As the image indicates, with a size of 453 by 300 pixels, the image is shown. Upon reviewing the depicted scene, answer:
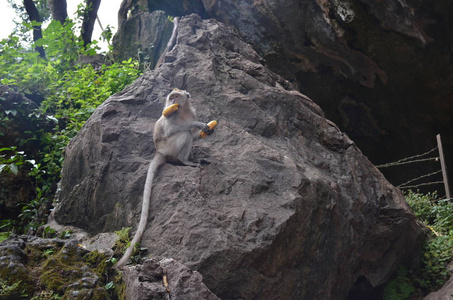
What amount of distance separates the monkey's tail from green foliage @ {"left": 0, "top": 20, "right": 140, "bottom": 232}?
8.64 feet

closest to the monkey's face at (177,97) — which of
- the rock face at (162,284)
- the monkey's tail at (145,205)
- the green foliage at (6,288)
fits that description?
the monkey's tail at (145,205)

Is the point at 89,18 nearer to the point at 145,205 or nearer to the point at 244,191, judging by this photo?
the point at 145,205

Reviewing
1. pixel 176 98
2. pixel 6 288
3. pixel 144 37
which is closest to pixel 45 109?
pixel 144 37

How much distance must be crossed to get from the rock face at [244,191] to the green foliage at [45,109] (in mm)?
1494

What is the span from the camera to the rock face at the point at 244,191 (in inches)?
184

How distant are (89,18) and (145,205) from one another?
9.76 meters

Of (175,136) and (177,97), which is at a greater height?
(177,97)

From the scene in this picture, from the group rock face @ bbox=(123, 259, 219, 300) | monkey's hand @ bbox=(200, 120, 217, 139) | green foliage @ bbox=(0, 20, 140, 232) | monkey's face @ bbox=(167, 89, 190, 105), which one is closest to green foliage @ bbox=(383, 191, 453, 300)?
monkey's hand @ bbox=(200, 120, 217, 139)

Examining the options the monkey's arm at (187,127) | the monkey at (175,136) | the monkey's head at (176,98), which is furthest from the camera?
the monkey's head at (176,98)

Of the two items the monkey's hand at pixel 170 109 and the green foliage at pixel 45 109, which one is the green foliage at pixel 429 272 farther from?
the green foliage at pixel 45 109

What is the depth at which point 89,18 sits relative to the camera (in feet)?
42.5

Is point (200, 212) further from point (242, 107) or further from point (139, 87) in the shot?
point (139, 87)

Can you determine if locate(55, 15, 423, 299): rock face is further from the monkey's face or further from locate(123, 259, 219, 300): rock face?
locate(123, 259, 219, 300): rock face

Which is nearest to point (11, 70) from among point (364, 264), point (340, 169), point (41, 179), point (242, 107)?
point (41, 179)
